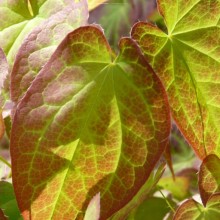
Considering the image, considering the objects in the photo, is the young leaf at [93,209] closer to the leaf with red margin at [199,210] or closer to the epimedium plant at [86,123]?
the epimedium plant at [86,123]

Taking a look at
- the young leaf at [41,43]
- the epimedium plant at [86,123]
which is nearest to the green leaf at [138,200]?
the epimedium plant at [86,123]

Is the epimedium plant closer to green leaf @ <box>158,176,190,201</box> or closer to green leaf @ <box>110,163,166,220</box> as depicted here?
green leaf @ <box>110,163,166,220</box>

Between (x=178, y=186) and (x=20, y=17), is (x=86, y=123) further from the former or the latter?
(x=178, y=186)

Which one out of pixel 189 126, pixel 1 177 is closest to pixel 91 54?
pixel 189 126

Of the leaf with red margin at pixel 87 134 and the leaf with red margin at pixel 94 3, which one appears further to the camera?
the leaf with red margin at pixel 94 3

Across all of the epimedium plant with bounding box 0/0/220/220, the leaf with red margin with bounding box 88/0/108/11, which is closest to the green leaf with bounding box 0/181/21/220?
the epimedium plant with bounding box 0/0/220/220

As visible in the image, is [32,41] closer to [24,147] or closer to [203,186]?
[24,147]

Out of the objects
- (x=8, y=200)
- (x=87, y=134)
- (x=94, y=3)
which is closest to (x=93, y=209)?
(x=87, y=134)
